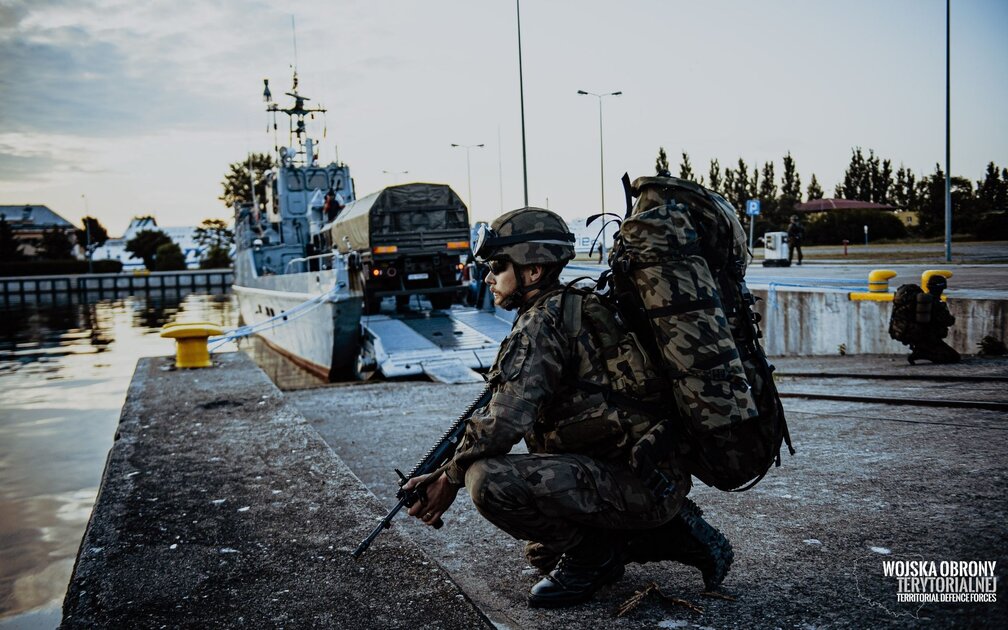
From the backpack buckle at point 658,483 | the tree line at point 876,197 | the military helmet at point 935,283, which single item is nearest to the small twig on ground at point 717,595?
the backpack buckle at point 658,483

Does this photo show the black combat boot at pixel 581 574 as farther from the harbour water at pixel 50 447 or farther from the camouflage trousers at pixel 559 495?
the harbour water at pixel 50 447

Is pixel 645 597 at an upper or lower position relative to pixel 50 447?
upper

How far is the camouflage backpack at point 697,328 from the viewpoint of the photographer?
2.49 meters

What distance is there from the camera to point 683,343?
8.20 ft

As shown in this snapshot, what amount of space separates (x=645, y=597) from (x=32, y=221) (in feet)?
414

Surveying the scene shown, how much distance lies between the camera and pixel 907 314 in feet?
27.2

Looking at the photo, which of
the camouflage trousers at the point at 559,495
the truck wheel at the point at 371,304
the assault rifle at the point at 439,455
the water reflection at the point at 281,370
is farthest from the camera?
the truck wheel at the point at 371,304

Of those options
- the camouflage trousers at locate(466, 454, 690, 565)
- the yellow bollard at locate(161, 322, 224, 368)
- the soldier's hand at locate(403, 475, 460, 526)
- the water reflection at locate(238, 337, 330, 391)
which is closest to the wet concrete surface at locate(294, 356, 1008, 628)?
the camouflage trousers at locate(466, 454, 690, 565)

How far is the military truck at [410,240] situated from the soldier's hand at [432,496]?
40.6 ft

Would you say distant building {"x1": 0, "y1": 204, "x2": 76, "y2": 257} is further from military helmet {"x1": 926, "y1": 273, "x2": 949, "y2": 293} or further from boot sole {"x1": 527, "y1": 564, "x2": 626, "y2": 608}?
boot sole {"x1": 527, "y1": 564, "x2": 626, "y2": 608}

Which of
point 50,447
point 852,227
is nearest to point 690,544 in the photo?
point 50,447

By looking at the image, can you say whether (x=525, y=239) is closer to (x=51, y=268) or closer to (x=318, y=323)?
(x=318, y=323)

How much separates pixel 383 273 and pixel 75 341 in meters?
14.6

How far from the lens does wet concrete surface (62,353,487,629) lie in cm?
264
